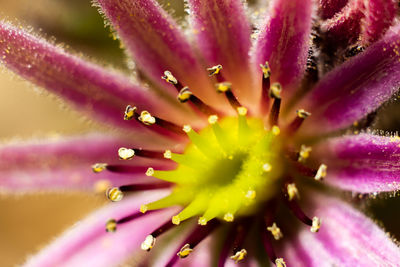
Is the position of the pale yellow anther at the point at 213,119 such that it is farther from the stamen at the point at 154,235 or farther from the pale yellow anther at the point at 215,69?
the stamen at the point at 154,235

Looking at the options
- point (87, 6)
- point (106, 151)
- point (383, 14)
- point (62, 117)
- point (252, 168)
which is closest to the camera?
point (383, 14)

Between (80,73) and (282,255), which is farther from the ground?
(80,73)

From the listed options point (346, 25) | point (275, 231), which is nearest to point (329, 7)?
point (346, 25)

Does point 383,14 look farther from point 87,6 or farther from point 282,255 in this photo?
point 87,6

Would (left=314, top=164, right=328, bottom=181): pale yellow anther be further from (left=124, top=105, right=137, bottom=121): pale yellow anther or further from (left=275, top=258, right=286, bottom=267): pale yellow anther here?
(left=124, top=105, right=137, bottom=121): pale yellow anther

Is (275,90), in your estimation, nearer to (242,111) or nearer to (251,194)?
(242,111)

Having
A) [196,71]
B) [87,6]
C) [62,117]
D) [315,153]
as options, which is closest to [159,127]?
[196,71]

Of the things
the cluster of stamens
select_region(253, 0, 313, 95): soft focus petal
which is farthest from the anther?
select_region(253, 0, 313, 95): soft focus petal
